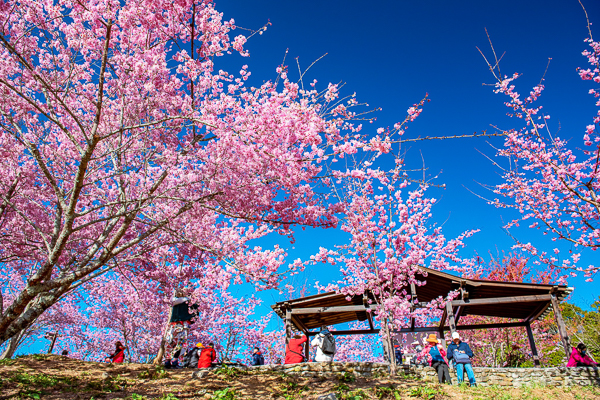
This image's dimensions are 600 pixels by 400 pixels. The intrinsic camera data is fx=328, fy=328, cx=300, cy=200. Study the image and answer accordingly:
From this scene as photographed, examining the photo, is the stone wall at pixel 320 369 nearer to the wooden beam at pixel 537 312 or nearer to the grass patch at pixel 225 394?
the grass patch at pixel 225 394

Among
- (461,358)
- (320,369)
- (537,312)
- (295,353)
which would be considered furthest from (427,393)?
(537,312)

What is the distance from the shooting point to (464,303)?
1214 cm

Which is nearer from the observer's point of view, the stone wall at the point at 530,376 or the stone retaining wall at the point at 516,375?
the stone retaining wall at the point at 516,375

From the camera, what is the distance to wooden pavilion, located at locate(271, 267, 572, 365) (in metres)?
11.4

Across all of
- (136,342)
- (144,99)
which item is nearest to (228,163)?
(144,99)

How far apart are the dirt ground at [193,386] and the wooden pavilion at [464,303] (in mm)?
3771

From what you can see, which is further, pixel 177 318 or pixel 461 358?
pixel 177 318

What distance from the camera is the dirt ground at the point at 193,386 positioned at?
19.3ft

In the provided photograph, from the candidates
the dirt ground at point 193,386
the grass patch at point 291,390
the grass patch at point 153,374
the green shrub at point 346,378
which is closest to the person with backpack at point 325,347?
the green shrub at point 346,378

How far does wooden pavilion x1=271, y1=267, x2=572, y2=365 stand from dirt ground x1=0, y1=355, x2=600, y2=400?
12.4 feet

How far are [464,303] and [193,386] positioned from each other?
9.94 meters

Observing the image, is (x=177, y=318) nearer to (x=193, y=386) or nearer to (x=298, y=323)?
(x=298, y=323)

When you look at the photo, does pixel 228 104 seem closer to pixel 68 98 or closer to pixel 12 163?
pixel 68 98

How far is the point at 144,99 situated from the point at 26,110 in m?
2.30
